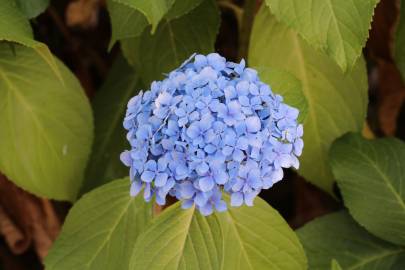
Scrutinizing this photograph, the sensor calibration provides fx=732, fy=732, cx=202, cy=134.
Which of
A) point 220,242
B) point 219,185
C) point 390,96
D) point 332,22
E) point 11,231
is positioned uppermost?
point 332,22

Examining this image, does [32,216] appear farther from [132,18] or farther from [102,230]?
[132,18]

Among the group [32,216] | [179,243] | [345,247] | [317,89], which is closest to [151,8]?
[179,243]

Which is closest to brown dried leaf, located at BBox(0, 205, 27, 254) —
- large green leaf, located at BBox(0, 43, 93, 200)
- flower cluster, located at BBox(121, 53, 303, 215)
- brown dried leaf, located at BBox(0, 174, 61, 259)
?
brown dried leaf, located at BBox(0, 174, 61, 259)

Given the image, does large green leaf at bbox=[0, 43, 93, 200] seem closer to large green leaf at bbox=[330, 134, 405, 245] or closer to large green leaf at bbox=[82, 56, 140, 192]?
large green leaf at bbox=[82, 56, 140, 192]

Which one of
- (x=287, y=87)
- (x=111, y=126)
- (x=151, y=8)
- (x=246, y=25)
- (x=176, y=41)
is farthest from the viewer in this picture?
(x=111, y=126)

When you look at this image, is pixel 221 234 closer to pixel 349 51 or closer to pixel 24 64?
pixel 349 51
